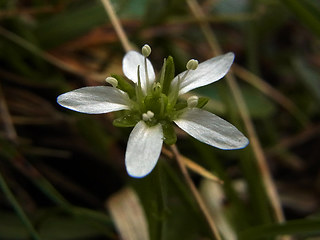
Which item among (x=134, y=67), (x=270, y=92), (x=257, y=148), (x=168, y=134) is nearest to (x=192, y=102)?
(x=168, y=134)

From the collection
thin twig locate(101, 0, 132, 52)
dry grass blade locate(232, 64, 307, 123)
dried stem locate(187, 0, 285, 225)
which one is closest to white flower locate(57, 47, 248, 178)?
thin twig locate(101, 0, 132, 52)

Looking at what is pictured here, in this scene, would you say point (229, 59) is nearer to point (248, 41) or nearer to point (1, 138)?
point (1, 138)

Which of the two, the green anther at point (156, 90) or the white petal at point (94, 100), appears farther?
the green anther at point (156, 90)

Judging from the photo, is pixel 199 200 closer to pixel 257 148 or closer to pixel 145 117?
pixel 145 117

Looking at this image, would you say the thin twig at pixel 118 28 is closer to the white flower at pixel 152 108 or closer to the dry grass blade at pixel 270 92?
the white flower at pixel 152 108

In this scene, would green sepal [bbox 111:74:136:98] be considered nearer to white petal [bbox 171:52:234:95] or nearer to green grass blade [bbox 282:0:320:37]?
white petal [bbox 171:52:234:95]

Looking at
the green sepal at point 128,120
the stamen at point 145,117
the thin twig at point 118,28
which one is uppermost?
the thin twig at point 118,28

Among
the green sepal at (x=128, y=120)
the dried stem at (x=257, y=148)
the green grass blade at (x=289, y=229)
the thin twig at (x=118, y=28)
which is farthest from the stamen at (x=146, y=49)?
the dried stem at (x=257, y=148)

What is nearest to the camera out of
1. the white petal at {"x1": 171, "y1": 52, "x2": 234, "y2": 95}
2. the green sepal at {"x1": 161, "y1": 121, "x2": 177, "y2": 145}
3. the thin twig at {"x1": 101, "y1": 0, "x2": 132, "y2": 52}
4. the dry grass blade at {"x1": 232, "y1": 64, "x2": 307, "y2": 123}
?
the green sepal at {"x1": 161, "y1": 121, "x2": 177, "y2": 145}
